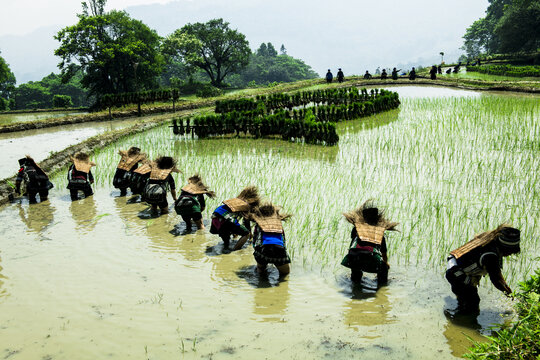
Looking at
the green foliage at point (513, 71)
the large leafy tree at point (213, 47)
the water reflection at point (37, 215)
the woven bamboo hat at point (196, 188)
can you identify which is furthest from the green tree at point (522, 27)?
the water reflection at point (37, 215)

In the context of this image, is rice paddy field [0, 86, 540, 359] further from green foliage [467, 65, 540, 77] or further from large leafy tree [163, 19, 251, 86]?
large leafy tree [163, 19, 251, 86]

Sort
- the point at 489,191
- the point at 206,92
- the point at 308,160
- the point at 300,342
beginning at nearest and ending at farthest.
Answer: the point at 300,342 < the point at 489,191 < the point at 308,160 < the point at 206,92

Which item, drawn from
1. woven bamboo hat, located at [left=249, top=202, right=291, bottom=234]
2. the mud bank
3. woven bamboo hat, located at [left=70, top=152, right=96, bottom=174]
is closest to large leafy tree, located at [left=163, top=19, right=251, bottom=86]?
the mud bank

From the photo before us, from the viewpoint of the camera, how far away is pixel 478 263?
13.4ft

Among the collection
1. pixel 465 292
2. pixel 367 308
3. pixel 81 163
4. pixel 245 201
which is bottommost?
pixel 367 308

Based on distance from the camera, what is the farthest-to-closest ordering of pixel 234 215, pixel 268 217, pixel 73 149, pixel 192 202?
1. pixel 73 149
2. pixel 192 202
3. pixel 234 215
4. pixel 268 217

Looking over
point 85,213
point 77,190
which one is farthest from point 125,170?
point 85,213

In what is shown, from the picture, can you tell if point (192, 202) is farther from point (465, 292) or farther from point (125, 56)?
point (125, 56)

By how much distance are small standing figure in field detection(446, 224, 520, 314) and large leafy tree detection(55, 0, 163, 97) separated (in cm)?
3066

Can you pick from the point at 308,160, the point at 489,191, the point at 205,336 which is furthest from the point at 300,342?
the point at 308,160

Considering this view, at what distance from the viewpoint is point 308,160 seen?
1127 cm

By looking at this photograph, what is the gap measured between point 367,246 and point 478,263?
113 cm

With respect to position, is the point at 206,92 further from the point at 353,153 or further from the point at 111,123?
the point at 353,153

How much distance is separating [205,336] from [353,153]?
8.50 m
